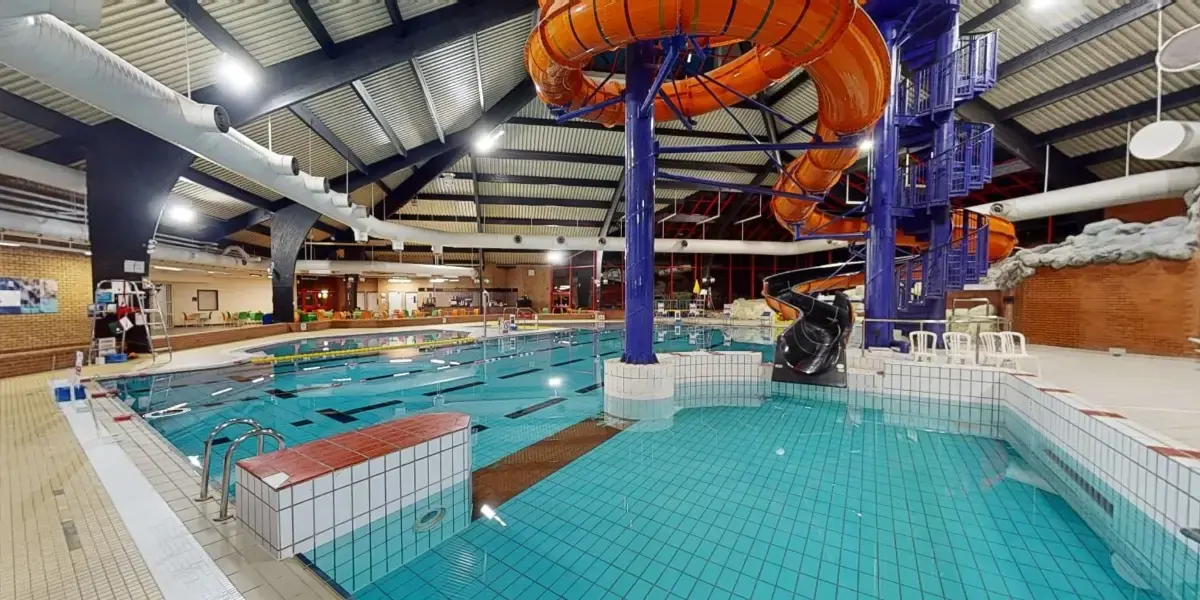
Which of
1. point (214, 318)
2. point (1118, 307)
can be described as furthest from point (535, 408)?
point (214, 318)

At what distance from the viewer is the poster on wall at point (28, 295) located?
6543 millimetres

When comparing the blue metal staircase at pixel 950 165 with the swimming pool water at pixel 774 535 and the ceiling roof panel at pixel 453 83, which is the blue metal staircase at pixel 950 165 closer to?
the swimming pool water at pixel 774 535

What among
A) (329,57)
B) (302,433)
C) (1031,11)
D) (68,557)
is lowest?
(302,433)

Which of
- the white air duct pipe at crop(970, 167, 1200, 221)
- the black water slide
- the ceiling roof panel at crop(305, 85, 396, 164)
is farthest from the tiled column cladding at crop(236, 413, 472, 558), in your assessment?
the white air duct pipe at crop(970, 167, 1200, 221)

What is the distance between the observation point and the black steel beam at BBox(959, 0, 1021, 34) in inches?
269

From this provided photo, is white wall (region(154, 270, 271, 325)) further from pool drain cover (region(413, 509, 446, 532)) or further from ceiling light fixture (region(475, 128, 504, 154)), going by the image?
pool drain cover (region(413, 509, 446, 532))

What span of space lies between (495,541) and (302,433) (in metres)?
2.95

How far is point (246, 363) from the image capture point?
25.3 feet

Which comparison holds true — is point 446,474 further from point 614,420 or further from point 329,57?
point 329,57

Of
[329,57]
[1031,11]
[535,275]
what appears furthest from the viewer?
[535,275]

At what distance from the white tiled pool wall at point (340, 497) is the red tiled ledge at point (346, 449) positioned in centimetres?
3

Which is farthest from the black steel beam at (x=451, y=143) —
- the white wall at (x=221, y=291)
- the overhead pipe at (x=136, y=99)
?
the white wall at (x=221, y=291)

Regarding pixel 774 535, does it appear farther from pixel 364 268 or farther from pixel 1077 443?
pixel 364 268

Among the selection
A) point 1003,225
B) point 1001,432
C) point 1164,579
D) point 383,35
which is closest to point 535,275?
point 383,35
